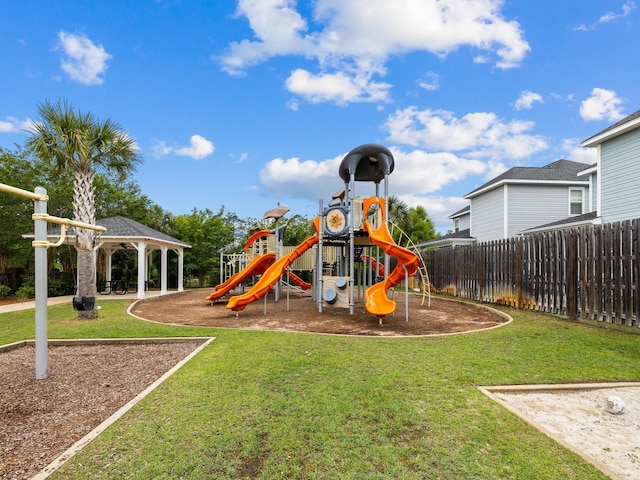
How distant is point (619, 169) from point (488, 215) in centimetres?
950

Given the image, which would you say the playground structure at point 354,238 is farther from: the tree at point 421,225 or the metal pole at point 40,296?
the tree at point 421,225

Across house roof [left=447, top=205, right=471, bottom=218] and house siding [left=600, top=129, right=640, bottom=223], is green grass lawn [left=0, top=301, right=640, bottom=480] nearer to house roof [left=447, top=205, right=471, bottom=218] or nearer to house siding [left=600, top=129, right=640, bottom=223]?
house siding [left=600, top=129, right=640, bottom=223]

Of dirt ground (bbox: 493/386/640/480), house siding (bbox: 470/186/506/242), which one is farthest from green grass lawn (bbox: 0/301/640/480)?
house siding (bbox: 470/186/506/242)

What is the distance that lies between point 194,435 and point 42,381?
3350mm

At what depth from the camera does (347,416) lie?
3482 millimetres

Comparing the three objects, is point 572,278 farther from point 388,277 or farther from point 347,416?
point 347,416

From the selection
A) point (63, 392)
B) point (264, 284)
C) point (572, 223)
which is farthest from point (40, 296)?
point (572, 223)

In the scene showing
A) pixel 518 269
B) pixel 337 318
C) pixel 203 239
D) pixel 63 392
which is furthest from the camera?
pixel 203 239

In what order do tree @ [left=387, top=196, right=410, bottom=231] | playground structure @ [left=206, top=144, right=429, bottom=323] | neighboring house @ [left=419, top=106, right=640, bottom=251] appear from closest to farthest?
playground structure @ [left=206, top=144, right=429, bottom=323] → neighboring house @ [left=419, top=106, right=640, bottom=251] → tree @ [left=387, top=196, right=410, bottom=231]

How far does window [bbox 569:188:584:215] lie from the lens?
1999 centimetres

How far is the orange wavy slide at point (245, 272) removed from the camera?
14.5 meters

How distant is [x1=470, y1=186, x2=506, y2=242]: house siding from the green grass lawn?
15.3 meters

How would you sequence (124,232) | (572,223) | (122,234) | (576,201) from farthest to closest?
(576,201) → (124,232) → (122,234) → (572,223)

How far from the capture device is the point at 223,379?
4.59 metres
